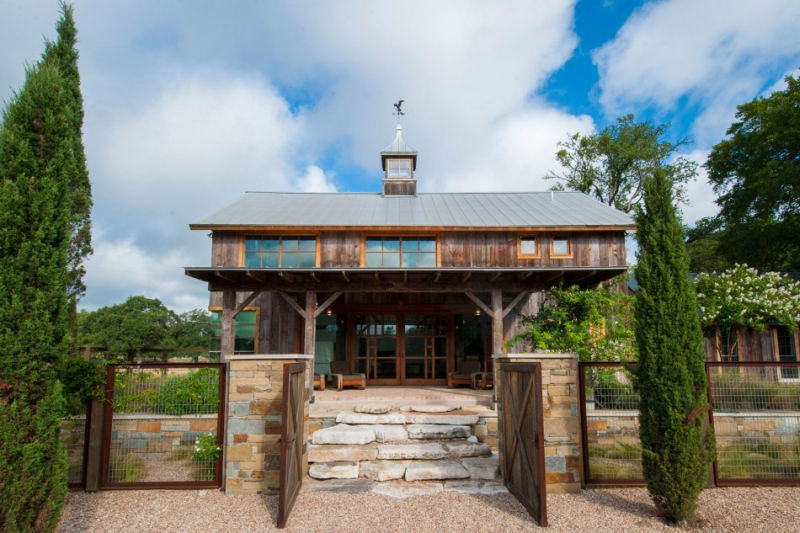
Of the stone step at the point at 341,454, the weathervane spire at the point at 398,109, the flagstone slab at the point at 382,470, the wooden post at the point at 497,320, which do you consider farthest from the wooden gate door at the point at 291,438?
the weathervane spire at the point at 398,109

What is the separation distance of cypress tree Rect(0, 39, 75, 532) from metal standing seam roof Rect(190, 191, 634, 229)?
8.09 meters

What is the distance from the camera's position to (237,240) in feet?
39.8

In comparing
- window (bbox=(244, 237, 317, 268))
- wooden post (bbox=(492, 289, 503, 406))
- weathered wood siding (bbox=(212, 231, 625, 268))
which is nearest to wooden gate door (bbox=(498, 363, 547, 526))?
wooden post (bbox=(492, 289, 503, 406))

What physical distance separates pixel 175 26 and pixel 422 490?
753 centimetres

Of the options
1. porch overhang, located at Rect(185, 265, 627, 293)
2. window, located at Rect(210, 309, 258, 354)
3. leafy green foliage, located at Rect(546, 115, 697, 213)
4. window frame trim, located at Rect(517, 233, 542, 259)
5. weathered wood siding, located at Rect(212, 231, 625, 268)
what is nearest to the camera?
porch overhang, located at Rect(185, 265, 627, 293)

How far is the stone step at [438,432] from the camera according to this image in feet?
21.5

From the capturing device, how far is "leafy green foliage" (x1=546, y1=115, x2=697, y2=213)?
23562mm

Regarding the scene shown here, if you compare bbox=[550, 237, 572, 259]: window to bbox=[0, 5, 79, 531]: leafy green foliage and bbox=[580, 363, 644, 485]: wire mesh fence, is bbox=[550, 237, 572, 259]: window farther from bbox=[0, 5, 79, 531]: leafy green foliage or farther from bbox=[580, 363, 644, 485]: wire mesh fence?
bbox=[0, 5, 79, 531]: leafy green foliage

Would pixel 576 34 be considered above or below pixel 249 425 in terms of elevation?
above

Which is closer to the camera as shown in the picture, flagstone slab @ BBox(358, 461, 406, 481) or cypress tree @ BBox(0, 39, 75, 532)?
cypress tree @ BBox(0, 39, 75, 532)

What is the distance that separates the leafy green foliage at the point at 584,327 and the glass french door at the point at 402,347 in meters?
3.16

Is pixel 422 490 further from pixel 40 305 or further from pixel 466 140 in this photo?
pixel 466 140

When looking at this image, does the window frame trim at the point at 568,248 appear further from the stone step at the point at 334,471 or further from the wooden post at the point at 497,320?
the stone step at the point at 334,471

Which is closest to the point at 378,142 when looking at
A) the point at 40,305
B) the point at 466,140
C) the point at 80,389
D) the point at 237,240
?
the point at 466,140
